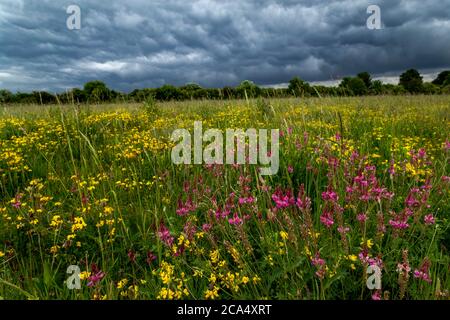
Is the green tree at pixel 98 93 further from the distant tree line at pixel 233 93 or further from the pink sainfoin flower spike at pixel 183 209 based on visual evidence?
the pink sainfoin flower spike at pixel 183 209

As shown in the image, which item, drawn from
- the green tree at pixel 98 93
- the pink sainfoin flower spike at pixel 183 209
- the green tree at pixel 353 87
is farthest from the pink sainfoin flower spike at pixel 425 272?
the green tree at pixel 98 93

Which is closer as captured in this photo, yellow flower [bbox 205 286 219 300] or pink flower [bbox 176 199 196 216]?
yellow flower [bbox 205 286 219 300]

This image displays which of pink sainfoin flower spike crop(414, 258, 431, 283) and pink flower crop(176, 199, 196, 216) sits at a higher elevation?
→ pink flower crop(176, 199, 196, 216)

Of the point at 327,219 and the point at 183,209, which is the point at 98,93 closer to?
the point at 183,209

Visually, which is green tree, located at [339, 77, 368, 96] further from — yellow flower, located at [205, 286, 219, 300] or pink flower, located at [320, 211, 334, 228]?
yellow flower, located at [205, 286, 219, 300]

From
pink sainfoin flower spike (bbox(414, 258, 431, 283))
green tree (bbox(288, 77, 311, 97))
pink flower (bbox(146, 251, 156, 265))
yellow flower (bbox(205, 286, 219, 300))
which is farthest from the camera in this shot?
green tree (bbox(288, 77, 311, 97))

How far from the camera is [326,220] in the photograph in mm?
2014

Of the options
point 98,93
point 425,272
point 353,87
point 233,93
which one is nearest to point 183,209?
point 425,272

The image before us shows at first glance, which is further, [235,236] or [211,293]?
[235,236]

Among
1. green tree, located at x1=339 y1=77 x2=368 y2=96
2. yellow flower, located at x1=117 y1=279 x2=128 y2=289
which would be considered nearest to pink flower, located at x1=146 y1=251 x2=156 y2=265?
yellow flower, located at x1=117 y1=279 x2=128 y2=289

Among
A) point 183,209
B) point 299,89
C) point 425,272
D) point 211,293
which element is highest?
point 299,89

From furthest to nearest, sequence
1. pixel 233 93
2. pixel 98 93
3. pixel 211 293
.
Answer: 1. pixel 233 93
2. pixel 98 93
3. pixel 211 293
